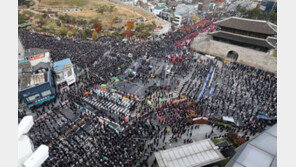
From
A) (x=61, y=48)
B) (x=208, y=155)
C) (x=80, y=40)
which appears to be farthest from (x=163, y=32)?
(x=208, y=155)

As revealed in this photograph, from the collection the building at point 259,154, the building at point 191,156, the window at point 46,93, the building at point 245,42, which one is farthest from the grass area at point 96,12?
the building at point 259,154

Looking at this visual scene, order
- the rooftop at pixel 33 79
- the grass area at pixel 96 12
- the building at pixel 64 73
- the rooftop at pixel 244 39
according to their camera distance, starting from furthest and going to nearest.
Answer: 1. the grass area at pixel 96 12
2. the rooftop at pixel 244 39
3. the building at pixel 64 73
4. the rooftop at pixel 33 79

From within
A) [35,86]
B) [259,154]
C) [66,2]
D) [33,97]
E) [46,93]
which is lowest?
[33,97]

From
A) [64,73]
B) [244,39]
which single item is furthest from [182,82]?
[64,73]

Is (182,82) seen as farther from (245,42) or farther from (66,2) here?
(66,2)

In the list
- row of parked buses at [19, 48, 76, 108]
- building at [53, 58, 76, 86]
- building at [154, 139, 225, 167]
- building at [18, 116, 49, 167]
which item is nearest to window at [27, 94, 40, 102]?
row of parked buses at [19, 48, 76, 108]

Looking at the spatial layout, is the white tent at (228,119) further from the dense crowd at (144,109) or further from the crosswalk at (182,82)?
the crosswalk at (182,82)
